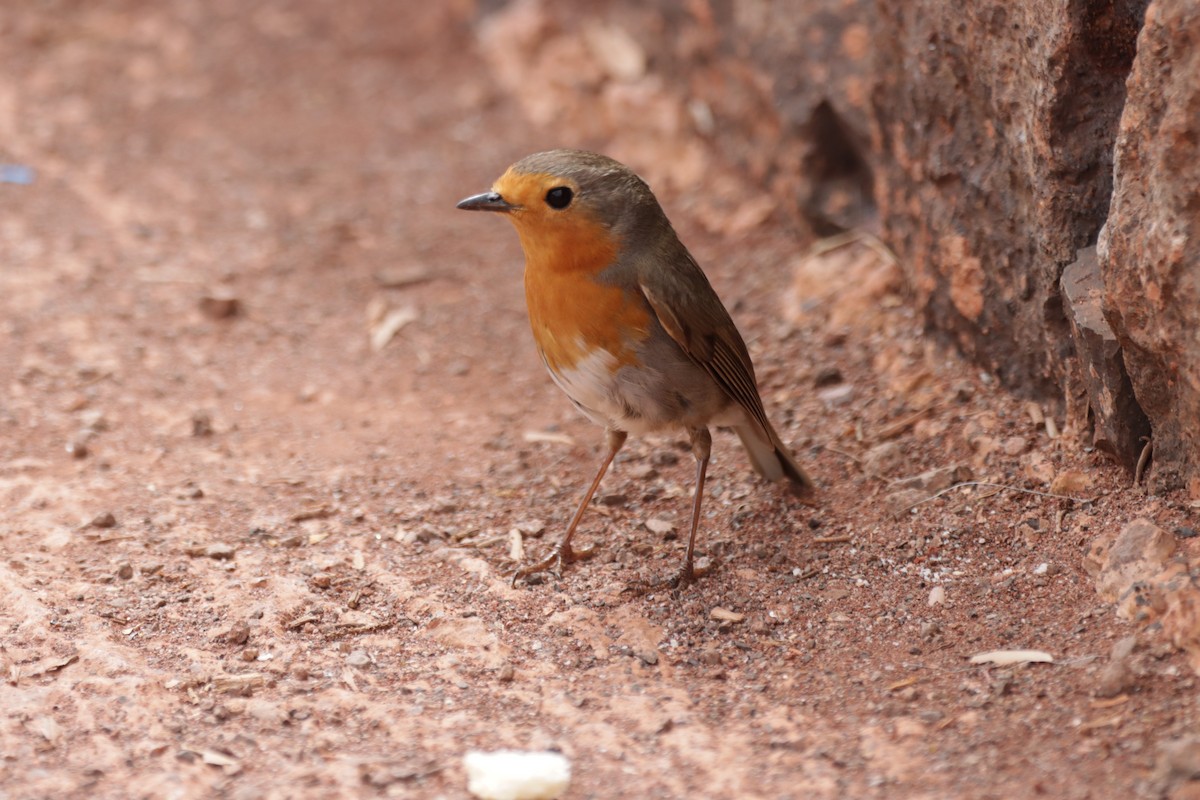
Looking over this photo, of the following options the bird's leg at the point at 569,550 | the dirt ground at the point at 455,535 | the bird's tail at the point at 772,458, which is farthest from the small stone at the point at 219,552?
the bird's tail at the point at 772,458

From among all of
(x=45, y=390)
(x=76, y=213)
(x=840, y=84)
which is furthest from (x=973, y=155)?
(x=76, y=213)

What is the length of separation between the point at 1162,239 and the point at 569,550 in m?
2.00

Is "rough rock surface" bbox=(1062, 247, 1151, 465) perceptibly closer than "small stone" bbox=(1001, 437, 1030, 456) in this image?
Yes

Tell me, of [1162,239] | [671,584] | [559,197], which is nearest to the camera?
[1162,239]

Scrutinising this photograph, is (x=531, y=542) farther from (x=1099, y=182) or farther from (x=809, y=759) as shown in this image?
(x=1099, y=182)

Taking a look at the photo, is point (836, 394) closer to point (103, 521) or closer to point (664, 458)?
point (664, 458)

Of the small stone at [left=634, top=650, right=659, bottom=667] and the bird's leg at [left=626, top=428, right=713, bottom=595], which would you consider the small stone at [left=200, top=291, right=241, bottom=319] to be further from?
the small stone at [left=634, top=650, right=659, bottom=667]

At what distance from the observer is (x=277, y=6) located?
29.3 ft

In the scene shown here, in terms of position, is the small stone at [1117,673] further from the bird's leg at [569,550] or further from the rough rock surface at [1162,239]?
the bird's leg at [569,550]

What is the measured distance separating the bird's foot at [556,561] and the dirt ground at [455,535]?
47 millimetres

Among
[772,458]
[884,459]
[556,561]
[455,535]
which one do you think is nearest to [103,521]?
[455,535]

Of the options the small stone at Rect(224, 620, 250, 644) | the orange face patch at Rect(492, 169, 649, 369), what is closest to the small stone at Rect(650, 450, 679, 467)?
the orange face patch at Rect(492, 169, 649, 369)

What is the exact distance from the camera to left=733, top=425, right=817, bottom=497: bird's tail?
4277 mm

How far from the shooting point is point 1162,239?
3137 mm
